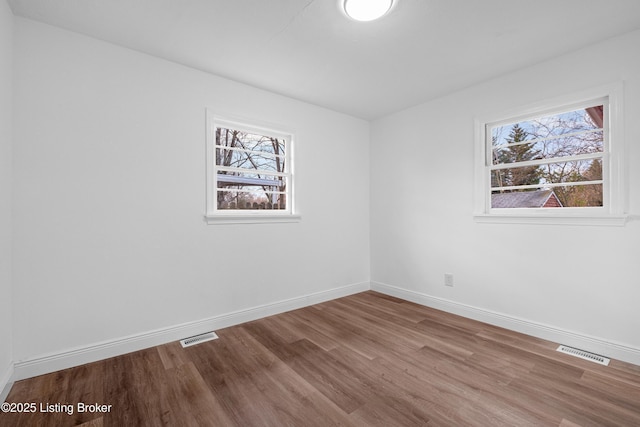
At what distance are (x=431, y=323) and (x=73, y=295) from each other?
311cm

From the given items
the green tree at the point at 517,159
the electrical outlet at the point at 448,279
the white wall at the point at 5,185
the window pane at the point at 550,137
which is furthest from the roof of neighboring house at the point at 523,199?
the white wall at the point at 5,185

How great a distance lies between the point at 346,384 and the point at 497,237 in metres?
2.09

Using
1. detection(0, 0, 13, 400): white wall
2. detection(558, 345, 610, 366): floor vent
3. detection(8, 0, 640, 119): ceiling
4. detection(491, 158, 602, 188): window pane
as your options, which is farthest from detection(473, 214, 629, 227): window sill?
detection(0, 0, 13, 400): white wall

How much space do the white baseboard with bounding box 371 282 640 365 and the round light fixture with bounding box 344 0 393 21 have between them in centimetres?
287

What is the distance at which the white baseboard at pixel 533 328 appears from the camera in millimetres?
2217

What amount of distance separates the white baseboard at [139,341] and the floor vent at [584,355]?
7.91 ft

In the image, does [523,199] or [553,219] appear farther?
[523,199]

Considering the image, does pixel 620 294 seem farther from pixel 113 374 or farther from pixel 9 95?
pixel 9 95

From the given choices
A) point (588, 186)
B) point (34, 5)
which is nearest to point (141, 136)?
point (34, 5)

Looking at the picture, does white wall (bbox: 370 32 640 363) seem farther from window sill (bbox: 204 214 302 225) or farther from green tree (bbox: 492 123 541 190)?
window sill (bbox: 204 214 302 225)

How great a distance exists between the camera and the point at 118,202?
2.33 m

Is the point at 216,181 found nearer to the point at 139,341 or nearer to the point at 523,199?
the point at 139,341

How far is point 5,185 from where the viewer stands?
1.86 m

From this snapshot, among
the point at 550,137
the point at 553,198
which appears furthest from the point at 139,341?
the point at 550,137
